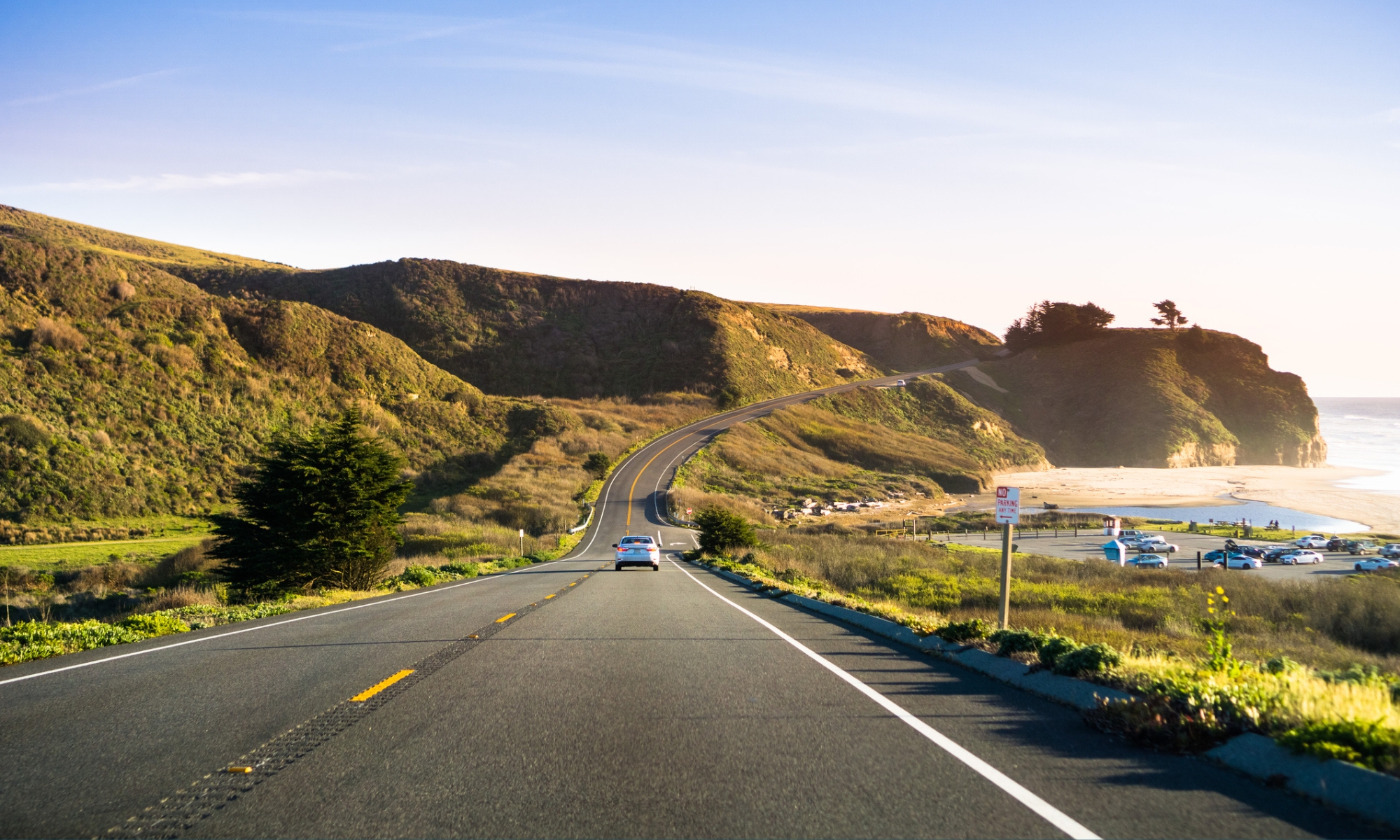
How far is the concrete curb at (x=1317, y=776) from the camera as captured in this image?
3947mm

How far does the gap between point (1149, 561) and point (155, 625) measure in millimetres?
48308

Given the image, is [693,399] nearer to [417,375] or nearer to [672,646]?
[417,375]

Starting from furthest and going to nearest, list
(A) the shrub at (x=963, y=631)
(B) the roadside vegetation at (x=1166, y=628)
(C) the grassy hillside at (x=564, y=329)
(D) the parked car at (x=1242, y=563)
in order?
(C) the grassy hillside at (x=564, y=329)
(D) the parked car at (x=1242, y=563)
(A) the shrub at (x=963, y=631)
(B) the roadside vegetation at (x=1166, y=628)

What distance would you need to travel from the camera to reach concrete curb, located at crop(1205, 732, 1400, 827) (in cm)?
395

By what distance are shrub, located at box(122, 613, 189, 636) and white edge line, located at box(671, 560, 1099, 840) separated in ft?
31.3

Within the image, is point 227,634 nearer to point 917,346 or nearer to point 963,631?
point 963,631

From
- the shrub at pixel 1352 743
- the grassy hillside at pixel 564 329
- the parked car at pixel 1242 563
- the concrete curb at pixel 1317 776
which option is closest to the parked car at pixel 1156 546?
the parked car at pixel 1242 563

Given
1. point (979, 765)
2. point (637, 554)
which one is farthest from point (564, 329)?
point (979, 765)

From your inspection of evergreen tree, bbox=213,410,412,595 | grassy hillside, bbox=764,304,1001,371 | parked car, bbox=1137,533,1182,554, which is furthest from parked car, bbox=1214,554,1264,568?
grassy hillside, bbox=764,304,1001,371

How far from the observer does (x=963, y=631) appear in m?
10.2

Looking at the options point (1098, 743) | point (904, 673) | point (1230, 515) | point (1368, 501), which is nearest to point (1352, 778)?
point (1098, 743)

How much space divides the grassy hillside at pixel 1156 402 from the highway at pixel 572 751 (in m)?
147

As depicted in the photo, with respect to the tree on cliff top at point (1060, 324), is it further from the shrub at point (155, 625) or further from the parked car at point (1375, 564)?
the shrub at point (155, 625)

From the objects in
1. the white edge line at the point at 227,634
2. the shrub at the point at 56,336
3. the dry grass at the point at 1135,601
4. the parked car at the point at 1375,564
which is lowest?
the parked car at the point at 1375,564
